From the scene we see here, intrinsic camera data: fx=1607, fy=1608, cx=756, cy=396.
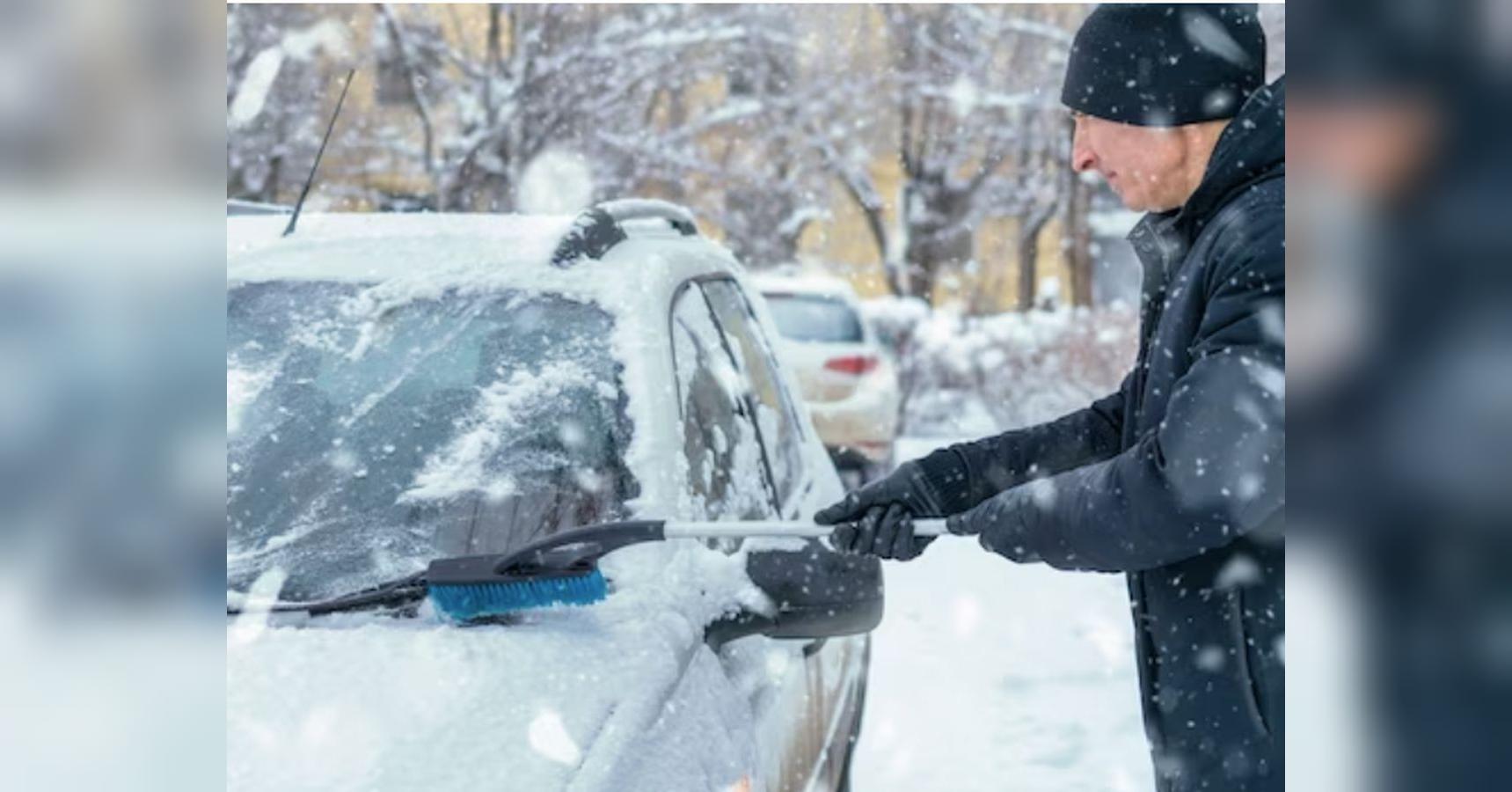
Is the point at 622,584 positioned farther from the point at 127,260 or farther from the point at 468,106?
the point at 468,106

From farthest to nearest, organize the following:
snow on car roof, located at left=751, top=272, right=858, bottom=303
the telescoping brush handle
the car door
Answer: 1. snow on car roof, located at left=751, top=272, right=858, bottom=303
2. the car door
3. the telescoping brush handle

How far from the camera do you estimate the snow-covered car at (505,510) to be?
1.95 meters

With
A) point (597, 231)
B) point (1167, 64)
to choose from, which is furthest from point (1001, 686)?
point (1167, 64)

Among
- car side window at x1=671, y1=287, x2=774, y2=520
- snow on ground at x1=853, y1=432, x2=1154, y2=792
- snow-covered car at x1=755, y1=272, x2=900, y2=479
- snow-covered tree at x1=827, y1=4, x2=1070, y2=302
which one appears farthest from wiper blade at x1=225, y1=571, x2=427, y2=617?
snow-covered tree at x1=827, y1=4, x2=1070, y2=302

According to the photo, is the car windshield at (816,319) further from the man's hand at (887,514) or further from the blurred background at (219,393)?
the blurred background at (219,393)

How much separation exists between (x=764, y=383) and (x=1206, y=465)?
1920 millimetres

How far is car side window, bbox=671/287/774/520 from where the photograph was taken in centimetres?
278

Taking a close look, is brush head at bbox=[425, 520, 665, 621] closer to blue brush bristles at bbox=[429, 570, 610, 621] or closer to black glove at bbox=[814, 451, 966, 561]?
blue brush bristles at bbox=[429, 570, 610, 621]

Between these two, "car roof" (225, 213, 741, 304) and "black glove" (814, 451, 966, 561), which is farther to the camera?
"car roof" (225, 213, 741, 304)

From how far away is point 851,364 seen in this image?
38.0 ft

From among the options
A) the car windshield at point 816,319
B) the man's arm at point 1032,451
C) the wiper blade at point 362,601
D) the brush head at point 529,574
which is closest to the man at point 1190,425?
the man's arm at point 1032,451

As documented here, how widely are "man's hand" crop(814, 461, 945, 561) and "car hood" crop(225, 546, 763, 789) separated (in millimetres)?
258

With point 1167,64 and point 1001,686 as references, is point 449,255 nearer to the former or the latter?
point 1167,64

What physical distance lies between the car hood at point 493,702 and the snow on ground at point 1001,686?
3.25 meters
